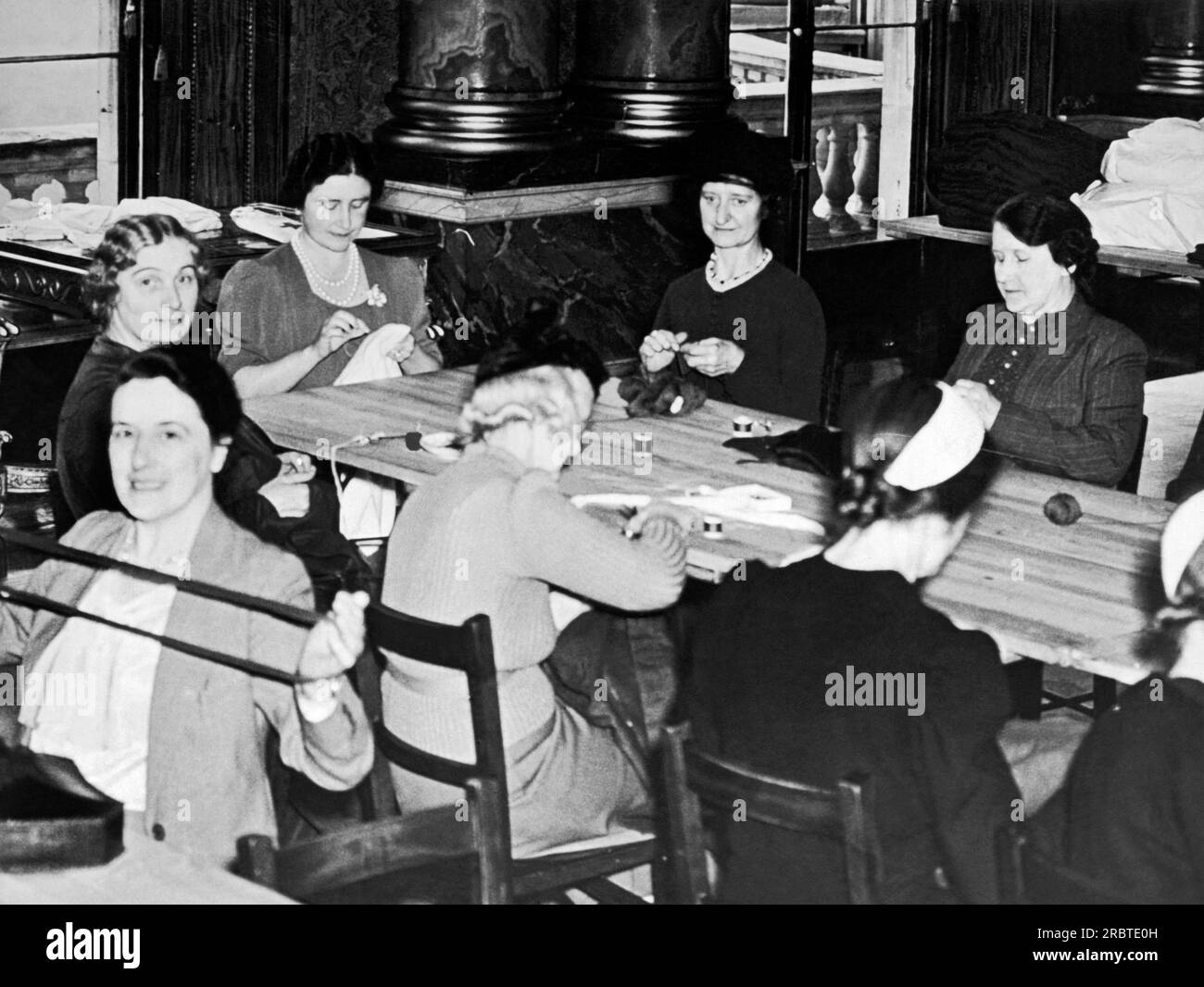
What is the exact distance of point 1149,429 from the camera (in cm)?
744

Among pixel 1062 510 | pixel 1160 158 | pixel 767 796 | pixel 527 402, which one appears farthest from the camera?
pixel 1160 158

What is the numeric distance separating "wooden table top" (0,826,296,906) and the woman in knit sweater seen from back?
799 millimetres

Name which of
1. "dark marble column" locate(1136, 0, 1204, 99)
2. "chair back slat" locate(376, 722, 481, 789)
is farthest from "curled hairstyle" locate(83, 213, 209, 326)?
"dark marble column" locate(1136, 0, 1204, 99)

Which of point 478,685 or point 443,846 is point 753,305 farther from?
point 443,846

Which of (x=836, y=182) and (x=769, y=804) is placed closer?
(x=769, y=804)

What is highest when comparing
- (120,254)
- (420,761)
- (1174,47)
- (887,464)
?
(1174,47)

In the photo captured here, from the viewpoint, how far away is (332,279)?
510 cm

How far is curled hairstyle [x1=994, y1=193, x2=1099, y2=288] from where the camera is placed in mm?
4465

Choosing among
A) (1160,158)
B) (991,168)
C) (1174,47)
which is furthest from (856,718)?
(1174,47)

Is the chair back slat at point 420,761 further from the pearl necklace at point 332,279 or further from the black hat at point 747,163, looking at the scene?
the black hat at point 747,163

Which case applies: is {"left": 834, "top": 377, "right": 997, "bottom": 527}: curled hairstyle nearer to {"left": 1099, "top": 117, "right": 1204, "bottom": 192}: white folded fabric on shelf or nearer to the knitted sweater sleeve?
the knitted sweater sleeve

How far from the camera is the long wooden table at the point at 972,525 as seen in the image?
133 inches

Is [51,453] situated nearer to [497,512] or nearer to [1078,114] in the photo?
[497,512]

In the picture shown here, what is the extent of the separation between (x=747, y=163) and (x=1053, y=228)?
0.81 metres
